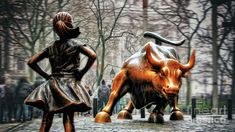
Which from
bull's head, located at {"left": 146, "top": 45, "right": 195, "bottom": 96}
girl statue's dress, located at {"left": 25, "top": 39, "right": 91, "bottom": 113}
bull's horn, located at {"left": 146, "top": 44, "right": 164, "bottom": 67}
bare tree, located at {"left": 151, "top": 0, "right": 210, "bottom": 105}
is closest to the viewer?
girl statue's dress, located at {"left": 25, "top": 39, "right": 91, "bottom": 113}

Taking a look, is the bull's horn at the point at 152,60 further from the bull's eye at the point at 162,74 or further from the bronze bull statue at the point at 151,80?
the bull's eye at the point at 162,74

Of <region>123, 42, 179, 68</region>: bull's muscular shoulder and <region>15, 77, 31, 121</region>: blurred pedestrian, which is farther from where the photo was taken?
<region>15, 77, 31, 121</region>: blurred pedestrian

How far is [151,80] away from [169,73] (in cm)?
57

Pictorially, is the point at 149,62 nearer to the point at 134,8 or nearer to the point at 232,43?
the point at 232,43

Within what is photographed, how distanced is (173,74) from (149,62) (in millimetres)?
531

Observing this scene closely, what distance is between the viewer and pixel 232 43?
22.7 meters

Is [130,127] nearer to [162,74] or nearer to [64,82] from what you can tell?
[162,74]

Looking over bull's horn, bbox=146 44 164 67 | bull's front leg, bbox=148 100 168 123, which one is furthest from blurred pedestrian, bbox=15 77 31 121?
bull's horn, bbox=146 44 164 67

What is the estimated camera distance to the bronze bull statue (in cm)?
705

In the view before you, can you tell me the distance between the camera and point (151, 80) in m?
7.55

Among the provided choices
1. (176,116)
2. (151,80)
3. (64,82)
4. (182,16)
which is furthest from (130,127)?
(182,16)

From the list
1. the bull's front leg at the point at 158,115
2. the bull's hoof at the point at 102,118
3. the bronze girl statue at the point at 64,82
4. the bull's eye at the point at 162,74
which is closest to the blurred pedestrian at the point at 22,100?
the bull's hoof at the point at 102,118

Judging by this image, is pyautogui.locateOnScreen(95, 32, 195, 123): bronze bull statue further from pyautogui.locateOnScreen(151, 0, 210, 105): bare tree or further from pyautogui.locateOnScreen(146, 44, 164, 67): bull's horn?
pyautogui.locateOnScreen(151, 0, 210, 105): bare tree

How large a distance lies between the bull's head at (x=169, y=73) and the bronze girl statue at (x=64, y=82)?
2.41 metres
